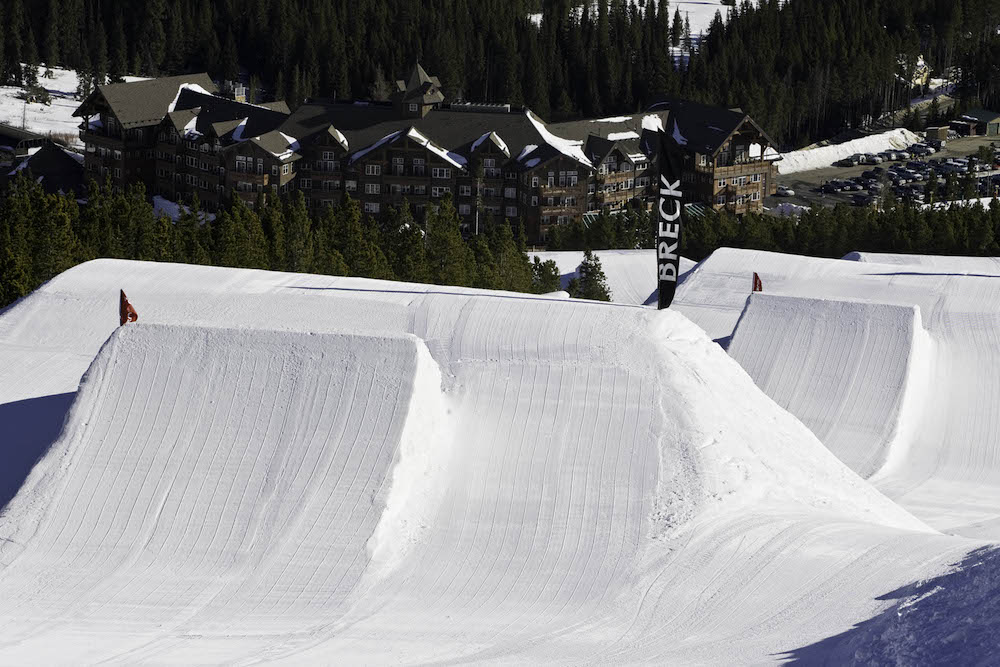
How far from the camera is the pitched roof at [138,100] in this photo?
2739 inches

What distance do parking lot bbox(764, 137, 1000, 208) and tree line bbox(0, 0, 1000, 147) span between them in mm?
5912

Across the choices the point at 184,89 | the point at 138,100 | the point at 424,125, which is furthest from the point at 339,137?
the point at 138,100

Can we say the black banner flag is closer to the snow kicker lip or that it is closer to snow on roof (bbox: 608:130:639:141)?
the snow kicker lip

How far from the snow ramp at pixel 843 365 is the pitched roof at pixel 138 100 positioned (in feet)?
153

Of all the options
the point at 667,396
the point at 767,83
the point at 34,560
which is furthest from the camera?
the point at 767,83

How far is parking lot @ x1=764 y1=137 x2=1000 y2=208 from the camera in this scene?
75000mm

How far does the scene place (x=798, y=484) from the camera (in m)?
22.1

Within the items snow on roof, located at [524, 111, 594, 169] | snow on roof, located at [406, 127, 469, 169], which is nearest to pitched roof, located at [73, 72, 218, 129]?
snow on roof, located at [406, 127, 469, 169]

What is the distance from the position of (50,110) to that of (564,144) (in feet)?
132

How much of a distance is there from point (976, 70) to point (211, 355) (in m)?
86.0

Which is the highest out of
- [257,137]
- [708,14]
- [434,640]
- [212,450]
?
[708,14]

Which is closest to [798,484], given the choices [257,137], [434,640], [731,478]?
[731,478]

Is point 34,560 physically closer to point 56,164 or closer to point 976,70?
point 56,164

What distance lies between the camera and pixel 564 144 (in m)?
65.5
